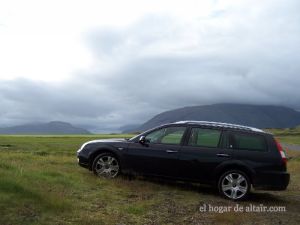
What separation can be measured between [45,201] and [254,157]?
5318 mm

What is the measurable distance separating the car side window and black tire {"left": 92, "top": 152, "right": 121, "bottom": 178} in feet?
3.66

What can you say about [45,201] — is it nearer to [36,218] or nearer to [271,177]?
[36,218]

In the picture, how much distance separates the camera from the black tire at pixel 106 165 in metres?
13.3

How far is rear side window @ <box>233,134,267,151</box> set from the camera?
1223 cm

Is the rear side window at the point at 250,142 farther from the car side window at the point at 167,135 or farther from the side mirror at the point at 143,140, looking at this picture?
the side mirror at the point at 143,140

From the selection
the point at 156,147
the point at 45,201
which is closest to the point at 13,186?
the point at 45,201

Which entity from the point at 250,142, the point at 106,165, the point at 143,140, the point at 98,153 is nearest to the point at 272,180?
the point at 250,142

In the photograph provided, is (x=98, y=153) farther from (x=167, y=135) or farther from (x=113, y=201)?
(x=113, y=201)

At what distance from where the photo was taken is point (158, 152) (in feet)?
41.8

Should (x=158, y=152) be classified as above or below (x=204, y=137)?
below

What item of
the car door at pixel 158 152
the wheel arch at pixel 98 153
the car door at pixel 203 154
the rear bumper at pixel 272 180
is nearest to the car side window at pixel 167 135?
the car door at pixel 158 152

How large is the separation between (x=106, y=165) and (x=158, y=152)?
1.56 metres

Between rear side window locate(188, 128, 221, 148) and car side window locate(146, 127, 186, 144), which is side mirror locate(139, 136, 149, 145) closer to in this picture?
car side window locate(146, 127, 186, 144)

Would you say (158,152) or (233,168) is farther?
(158,152)
